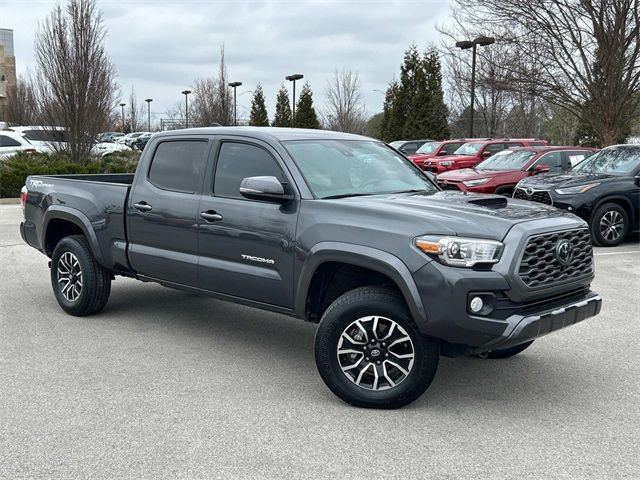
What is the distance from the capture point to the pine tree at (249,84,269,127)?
53.0 m

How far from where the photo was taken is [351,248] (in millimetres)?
4453

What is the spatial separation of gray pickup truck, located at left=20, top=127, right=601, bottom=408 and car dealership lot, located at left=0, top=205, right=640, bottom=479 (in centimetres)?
34

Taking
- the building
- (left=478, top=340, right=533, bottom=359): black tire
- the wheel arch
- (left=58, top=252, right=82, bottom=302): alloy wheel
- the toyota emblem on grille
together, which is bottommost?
(left=478, top=340, right=533, bottom=359): black tire

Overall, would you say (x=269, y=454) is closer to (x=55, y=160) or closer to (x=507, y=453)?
(x=507, y=453)

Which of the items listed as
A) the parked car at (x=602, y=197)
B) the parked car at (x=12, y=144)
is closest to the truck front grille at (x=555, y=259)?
the parked car at (x=602, y=197)

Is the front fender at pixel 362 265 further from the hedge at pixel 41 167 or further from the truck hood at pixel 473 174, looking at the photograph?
the hedge at pixel 41 167

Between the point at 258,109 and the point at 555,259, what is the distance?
166ft

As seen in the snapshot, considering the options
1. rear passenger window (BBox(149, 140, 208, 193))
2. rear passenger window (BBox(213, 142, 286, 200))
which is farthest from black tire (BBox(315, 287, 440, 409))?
rear passenger window (BBox(149, 140, 208, 193))

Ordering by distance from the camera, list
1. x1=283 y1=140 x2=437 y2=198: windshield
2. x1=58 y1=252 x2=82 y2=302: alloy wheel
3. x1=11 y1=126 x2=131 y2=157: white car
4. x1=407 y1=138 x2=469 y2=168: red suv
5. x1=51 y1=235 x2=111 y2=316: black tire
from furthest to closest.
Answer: x1=407 y1=138 x2=469 y2=168: red suv
x1=11 y1=126 x2=131 y2=157: white car
x1=58 y1=252 x2=82 y2=302: alloy wheel
x1=51 y1=235 x2=111 y2=316: black tire
x1=283 y1=140 x2=437 y2=198: windshield

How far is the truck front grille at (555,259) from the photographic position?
13.8 feet

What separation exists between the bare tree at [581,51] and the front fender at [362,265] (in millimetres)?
18129

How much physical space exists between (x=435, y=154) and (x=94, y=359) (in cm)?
1990

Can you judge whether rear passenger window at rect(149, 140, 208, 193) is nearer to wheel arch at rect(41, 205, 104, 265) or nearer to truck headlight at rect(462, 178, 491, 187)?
wheel arch at rect(41, 205, 104, 265)

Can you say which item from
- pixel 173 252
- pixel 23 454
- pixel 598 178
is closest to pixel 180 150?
pixel 173 252
